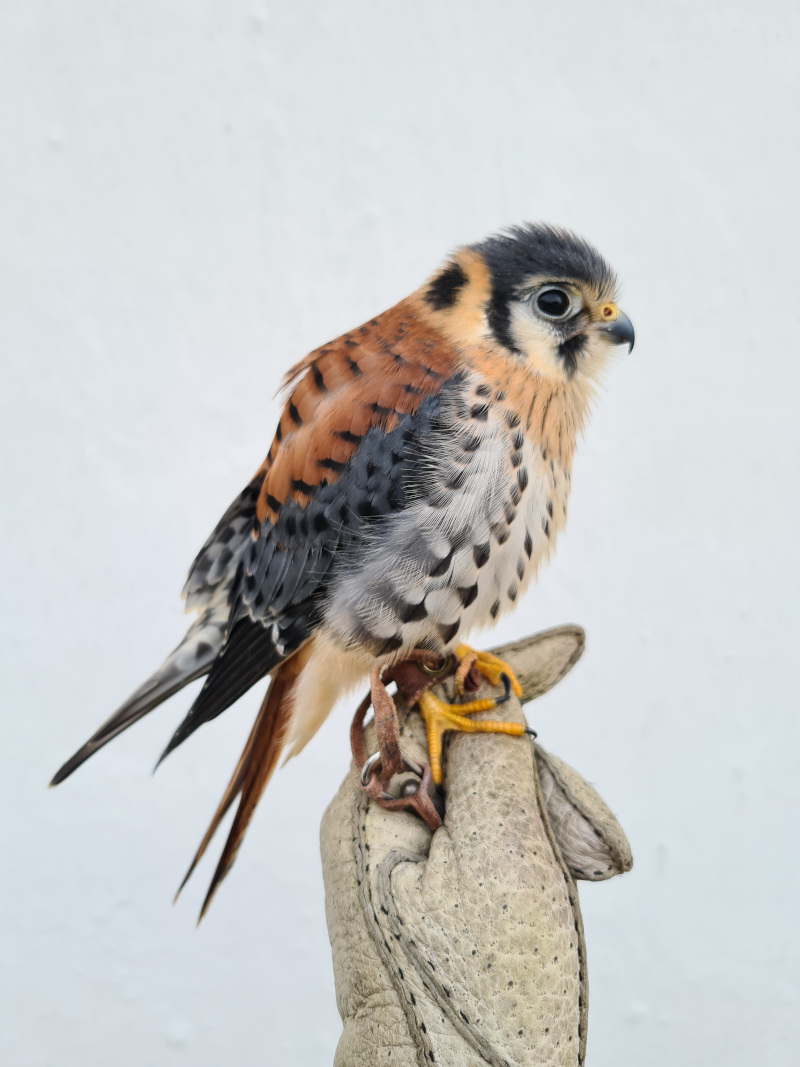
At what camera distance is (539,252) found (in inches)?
37.4

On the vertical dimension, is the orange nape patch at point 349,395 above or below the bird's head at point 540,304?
below

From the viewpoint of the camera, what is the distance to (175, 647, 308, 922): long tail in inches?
40.3

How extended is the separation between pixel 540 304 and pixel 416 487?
26 cm

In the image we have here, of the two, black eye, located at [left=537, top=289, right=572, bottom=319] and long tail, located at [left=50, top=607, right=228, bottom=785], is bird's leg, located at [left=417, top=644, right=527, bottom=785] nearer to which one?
long tail, located at [left=50, top=607, right=228, bottom=785]

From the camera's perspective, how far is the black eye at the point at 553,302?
0.95 meters

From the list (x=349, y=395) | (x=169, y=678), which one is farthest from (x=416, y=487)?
(x=169, y=678)

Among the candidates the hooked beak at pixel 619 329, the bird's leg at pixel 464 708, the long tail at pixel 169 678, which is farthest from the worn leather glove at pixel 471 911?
the hooked beak at pixel 619 329

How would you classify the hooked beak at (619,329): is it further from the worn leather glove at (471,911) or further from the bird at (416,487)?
the worn leather glove at (471,911)

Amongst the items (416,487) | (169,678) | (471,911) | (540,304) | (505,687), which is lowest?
(471,911)

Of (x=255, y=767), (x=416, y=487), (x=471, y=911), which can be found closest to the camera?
(x=471, y=911)

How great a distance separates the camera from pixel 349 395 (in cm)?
94

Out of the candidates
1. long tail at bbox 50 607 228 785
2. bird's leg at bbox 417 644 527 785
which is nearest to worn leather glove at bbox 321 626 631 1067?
bird's leg at bbox 417 644 527 785

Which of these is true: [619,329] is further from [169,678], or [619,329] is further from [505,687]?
[169,678]

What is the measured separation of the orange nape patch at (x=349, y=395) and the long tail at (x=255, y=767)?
0.23 m
